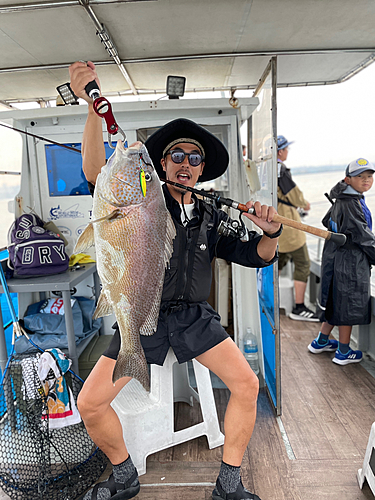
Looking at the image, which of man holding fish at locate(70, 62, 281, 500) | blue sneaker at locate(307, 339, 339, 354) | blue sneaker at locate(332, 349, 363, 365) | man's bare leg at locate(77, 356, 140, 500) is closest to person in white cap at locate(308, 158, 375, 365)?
blue sneaker at locate(332, 349, 363, 365)

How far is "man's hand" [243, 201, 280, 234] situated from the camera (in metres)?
2.12

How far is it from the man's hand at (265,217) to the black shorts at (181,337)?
0.65m

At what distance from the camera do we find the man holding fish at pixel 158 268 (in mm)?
1646

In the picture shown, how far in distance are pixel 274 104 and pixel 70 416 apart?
101 inches

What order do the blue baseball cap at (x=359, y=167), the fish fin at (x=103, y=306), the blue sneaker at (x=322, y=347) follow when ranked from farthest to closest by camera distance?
the blue sneaker at (x=322, y=347) → the blue baseball cap at (x=359, y=167) → the fish fin at (x=103, y=306)

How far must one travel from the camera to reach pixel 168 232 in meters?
1.82

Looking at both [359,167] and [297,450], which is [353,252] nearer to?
[359,167]

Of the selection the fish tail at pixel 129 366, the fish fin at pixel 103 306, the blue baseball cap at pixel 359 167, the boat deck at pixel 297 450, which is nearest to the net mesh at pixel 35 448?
the boat deck at pixel 297 450

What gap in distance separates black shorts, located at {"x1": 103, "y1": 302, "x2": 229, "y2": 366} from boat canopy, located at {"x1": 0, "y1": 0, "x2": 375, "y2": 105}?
2463 millimetres

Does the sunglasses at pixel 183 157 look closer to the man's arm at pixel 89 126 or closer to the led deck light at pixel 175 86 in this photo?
the man's arm at pixel 89 126

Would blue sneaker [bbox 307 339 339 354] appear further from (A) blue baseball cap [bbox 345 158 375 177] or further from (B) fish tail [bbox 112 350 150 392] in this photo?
(B) fish tail [bbox 112 350 150 392]

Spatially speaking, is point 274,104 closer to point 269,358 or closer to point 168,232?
point 168,232

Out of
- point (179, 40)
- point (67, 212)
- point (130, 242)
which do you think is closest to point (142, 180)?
point (130, 242)

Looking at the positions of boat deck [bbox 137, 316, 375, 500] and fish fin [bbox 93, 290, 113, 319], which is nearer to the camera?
fish fin [bbox 93, 290, 113, 319]
